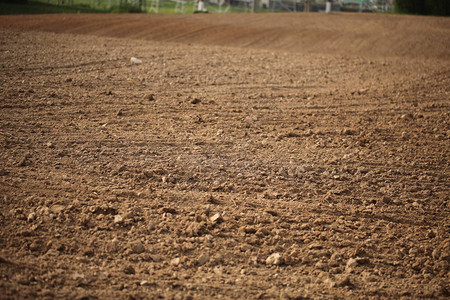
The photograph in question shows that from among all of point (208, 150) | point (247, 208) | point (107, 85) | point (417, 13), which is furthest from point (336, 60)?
point (417, 13)

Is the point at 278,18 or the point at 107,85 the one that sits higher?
the point at 278,18

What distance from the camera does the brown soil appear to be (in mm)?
3684

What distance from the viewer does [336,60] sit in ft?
41.6

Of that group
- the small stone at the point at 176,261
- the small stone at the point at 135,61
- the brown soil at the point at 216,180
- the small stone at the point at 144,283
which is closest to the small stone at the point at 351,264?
the brown soil at the point at 216,180

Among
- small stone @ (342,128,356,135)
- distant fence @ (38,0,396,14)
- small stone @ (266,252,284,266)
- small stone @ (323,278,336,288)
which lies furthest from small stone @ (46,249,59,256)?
distant fence @ (38,0,396,14)

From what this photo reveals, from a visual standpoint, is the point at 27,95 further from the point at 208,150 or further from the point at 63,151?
the point at 208,150

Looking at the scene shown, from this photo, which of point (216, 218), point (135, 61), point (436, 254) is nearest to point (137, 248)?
point (216, 218)

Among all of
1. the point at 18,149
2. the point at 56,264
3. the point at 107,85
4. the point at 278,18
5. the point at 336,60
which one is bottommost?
the point at 56,264

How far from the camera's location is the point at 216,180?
5.14m

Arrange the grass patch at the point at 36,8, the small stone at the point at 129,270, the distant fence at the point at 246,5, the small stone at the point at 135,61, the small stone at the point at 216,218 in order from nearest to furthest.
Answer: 1. the small stone at the point at 129,270
2. the small stone at the point at 216,218
3. the small stone at the point at 135,61
4. the grass patch at the point at 36,8
5. the distant fence at the point at 246,5

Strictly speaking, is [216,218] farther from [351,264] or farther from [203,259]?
[351,264]

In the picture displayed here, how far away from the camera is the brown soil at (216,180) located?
3684 mm

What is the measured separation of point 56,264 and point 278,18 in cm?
2045

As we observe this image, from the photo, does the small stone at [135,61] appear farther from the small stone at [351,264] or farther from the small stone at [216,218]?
the small stone at [351,264]
